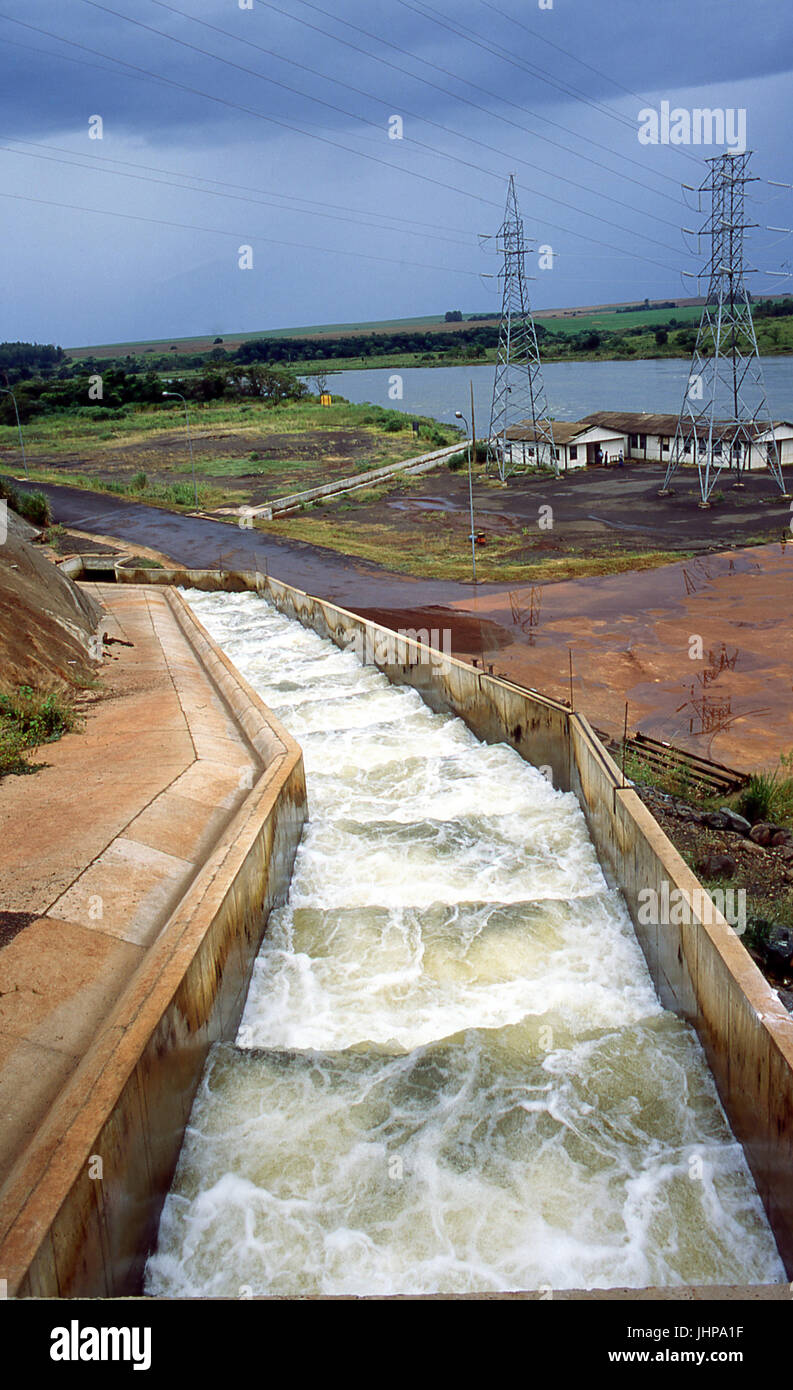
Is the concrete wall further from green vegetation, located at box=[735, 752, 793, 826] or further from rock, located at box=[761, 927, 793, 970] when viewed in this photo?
green vegetation, located at box=[735, 752, 793, 826]

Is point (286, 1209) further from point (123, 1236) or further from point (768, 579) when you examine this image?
point (768, 579)

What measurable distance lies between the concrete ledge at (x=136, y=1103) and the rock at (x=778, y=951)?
5.21 meters

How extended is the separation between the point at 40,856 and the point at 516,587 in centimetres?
2241

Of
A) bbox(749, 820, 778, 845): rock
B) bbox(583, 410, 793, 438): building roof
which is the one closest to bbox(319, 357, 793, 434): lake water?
bbox(583, 410, 793, 438): building roof

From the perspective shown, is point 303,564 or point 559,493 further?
point 559,493

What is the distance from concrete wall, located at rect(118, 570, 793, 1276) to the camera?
20.8ft

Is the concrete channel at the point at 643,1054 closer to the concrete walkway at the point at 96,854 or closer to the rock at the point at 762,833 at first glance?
the concrete walkway at the point at 96,854

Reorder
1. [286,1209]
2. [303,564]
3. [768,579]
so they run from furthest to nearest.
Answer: [303,564] < [768,579] < [286,1209]

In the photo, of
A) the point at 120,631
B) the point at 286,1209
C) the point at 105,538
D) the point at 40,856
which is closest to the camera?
the point at 286,1209

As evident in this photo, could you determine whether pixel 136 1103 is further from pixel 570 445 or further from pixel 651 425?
pixel 651 425

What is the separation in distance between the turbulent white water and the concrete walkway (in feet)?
4.06

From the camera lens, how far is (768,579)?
29766 mm

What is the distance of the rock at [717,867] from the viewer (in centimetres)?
1154
